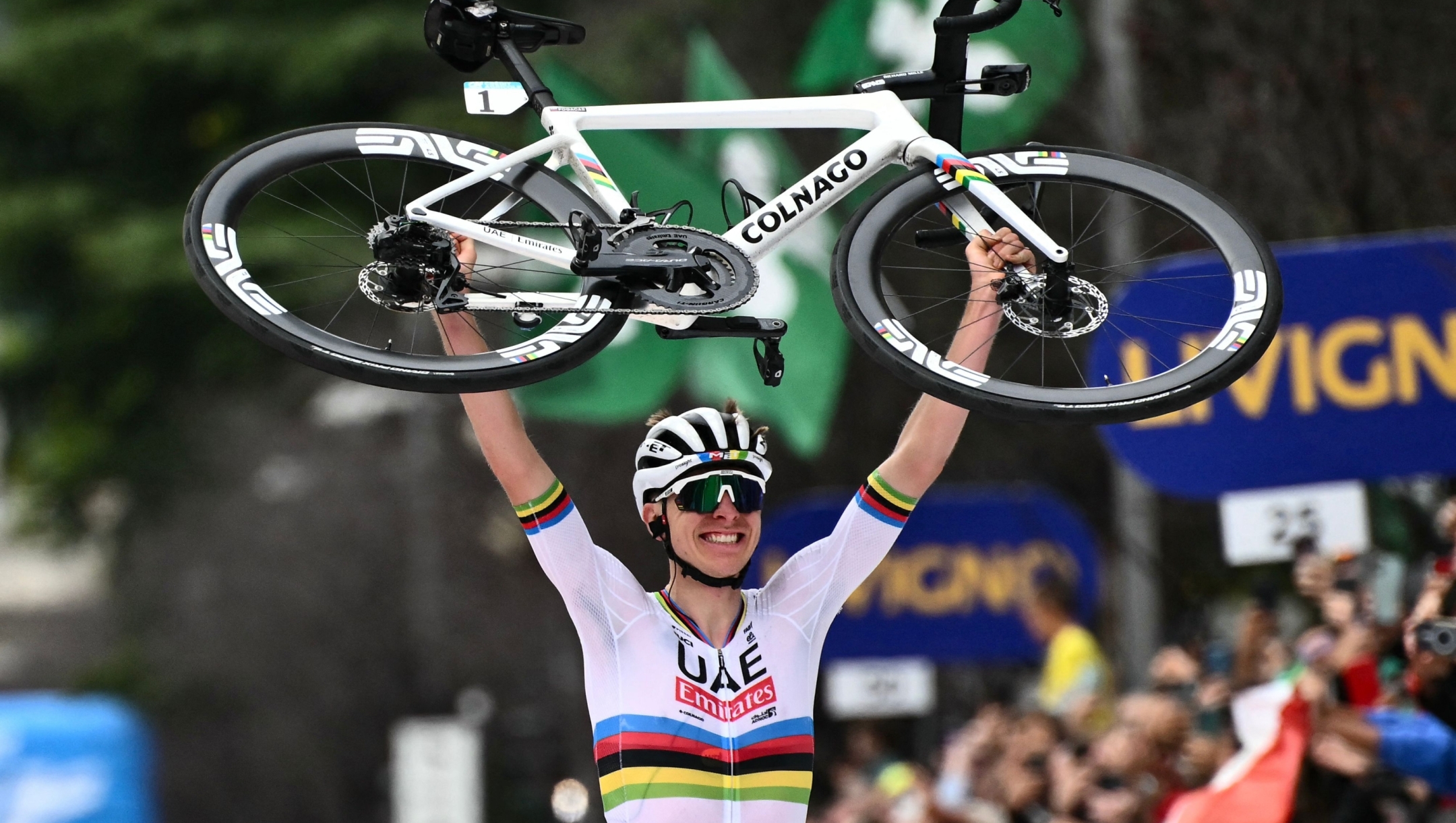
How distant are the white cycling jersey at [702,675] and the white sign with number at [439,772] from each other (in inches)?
417

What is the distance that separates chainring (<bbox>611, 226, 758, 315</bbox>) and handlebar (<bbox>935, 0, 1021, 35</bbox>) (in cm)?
70

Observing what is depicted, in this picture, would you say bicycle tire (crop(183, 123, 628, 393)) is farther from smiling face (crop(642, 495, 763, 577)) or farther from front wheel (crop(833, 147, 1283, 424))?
front wheel (crop(833, 147, 1283, 424))

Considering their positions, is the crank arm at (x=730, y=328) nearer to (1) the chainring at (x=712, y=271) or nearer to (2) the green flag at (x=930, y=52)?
(1) the chainring at (x=712, y=271)

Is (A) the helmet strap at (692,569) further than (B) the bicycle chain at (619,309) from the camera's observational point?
Yes

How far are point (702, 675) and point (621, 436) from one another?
45.4 ft

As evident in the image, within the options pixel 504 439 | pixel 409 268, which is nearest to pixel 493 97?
pixel 409 268

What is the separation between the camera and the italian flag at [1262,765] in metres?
6.18

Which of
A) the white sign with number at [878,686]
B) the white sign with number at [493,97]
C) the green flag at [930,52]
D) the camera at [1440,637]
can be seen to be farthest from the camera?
the white sign with number at [878,686]

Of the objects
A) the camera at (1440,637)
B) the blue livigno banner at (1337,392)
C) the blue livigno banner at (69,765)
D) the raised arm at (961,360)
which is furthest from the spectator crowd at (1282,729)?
the blue livigno banner at (69,765)

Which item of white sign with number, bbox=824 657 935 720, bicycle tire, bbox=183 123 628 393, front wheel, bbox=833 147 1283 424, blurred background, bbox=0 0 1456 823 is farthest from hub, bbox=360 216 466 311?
white sign with number, bbox=824 657 935 720

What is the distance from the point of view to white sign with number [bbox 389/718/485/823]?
14453mm

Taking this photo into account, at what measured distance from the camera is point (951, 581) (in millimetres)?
12406

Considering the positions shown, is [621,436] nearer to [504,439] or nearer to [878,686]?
[878,686]

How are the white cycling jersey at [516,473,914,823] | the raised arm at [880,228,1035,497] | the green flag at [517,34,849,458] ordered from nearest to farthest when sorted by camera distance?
the white cycling jersey at [516,473,914,823] → the raised arm at [880,228,1035,497] → the green flag at [517,34,849,458]
